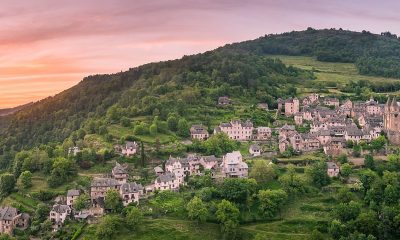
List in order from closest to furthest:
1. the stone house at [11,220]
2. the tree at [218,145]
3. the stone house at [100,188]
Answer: the stone house at [11,220] → the stone house at [100,188] → the tree at [218,145]

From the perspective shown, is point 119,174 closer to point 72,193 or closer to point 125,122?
point 72,193

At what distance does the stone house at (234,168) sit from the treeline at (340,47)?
76.8 m

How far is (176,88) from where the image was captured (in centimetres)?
11219

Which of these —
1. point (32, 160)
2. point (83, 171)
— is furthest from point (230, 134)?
point (32, 160)

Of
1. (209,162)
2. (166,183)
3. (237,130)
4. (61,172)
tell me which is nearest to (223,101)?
(237,130)

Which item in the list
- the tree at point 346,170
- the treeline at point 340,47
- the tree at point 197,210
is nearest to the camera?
the tree at point 197,210

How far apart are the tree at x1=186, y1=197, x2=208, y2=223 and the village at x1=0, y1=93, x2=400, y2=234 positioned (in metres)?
7.15

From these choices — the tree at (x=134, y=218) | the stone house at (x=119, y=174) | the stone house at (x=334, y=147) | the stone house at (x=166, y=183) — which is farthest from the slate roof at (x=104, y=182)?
the stone house at (x=334, y=147)

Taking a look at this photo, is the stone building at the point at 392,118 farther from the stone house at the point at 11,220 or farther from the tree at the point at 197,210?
the stone house at the point at 11,220

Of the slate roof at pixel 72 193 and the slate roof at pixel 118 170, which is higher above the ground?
the slate roof at pixel 118 170

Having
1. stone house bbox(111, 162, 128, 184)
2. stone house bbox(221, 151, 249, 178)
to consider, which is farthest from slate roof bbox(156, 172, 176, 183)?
stone house bbox(221, 151, 249, 178)

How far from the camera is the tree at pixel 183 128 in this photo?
8869cm

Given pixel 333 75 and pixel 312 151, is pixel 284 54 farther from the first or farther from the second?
pixel 312 151

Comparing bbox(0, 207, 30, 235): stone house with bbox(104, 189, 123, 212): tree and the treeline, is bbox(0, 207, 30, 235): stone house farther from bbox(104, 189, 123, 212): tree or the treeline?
the treeline
